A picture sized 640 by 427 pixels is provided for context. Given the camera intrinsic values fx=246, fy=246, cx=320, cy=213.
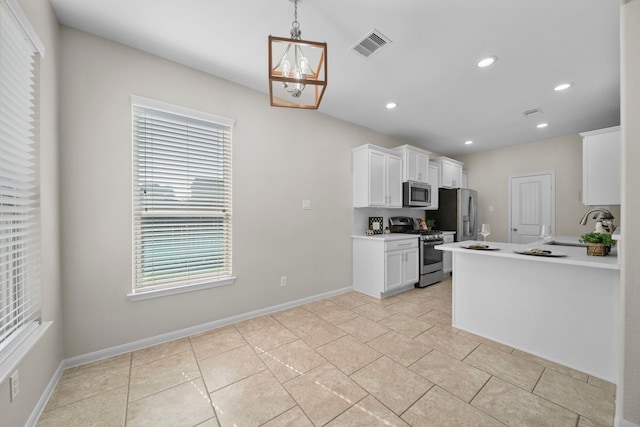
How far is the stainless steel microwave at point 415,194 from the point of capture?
14.1 ft

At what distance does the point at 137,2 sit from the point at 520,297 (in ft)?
12.8

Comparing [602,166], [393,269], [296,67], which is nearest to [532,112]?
[602,166]

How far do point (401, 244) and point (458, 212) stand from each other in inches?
76.6

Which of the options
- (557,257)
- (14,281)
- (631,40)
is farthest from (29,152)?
(557,257)

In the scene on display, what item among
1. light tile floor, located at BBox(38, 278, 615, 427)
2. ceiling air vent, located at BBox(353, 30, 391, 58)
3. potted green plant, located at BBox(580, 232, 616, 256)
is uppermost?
ceiling air vent, located at BBox(353, 30, 391, 58)

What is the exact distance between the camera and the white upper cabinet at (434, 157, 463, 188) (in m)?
5.13

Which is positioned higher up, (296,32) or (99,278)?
(296,32)

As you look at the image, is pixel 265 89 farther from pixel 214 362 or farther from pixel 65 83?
pixel 214 362

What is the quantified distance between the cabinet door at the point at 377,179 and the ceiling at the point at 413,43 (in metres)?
0.76

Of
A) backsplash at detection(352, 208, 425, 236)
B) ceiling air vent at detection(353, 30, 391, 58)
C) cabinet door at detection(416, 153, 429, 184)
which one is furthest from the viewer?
cabinet door at detection(416, 153, 429, 184)

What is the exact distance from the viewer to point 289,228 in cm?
322

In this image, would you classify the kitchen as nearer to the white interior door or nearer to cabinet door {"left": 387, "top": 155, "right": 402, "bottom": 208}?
cabinet door {"left": 387, "top": 155, "right": 402, "bottom": 208}

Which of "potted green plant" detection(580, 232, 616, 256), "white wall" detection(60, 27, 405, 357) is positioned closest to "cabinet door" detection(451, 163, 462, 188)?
"white wall" detection(60, 27, 405, 357)

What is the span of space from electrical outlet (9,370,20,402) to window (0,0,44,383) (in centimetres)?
13
